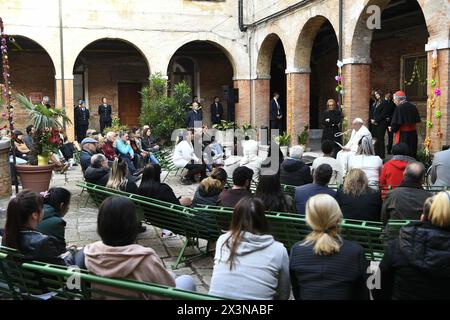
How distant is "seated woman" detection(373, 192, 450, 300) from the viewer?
2.95 meters

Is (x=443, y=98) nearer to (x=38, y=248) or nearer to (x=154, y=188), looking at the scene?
(x=154, y=188)

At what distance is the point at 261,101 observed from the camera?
60.6ft

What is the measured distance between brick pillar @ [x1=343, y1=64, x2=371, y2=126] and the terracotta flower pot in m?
7.10

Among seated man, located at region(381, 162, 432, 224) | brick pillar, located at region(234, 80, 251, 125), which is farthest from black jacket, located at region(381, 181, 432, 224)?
brick pillar, located at region(234, 80, 251, 125)

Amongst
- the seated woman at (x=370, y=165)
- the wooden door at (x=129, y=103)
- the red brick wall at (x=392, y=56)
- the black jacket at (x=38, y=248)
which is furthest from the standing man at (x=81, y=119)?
the black jacket at (x=38, y=248)

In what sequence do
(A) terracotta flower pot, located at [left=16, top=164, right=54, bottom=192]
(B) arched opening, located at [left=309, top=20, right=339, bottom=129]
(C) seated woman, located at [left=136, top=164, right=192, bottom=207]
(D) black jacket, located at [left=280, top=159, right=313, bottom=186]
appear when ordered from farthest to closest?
(B) arched opening, located at [left=309, top=20, right=339, bottom=129], (A) terracotta flower pot, located at [left=16, top=164, right=54, bottom=192], (D) black jacket, located at [left=280, top=159, right=313, bottom=186], (C) seated woman, located at [left=136, top=164, right=192, bottom=207]

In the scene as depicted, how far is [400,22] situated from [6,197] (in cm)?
1245

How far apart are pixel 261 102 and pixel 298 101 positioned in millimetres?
2802

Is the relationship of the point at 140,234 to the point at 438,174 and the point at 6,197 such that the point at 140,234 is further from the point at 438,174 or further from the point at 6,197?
the point at 438,174

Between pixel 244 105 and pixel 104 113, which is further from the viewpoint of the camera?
pixel 244 105

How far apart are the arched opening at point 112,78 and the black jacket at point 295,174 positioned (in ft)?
48.4

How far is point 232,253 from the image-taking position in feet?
10.3

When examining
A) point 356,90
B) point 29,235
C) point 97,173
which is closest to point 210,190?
point 97,173

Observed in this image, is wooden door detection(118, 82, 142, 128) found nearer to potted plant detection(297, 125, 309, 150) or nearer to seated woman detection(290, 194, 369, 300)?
potted plant detection(297, 125, 309, 150)
